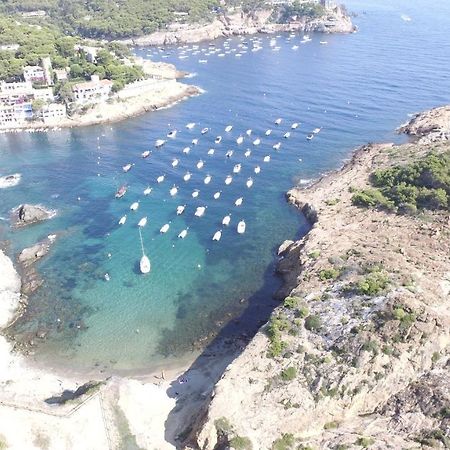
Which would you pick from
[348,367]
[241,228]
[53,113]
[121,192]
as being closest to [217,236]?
[241,228]

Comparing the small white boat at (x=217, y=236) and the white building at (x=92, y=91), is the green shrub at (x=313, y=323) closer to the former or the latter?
the small white boat at (x=217, y=236)

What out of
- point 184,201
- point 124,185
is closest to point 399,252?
point 184,201

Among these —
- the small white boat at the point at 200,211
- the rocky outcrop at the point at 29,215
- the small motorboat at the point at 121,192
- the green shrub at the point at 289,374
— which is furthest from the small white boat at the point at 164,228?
the green shrub at the point at 289,374

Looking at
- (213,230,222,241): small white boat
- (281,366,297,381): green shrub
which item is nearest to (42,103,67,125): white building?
(213,230,222,241): small white boat

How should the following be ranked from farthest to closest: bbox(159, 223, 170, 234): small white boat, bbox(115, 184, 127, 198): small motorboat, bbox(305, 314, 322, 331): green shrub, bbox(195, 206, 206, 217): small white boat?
bbox(115, 184, 127, 198): small motorboat, bbox(195, 206, 206, 217): small white boat, bbox(159, 223, 170, 234): small white boat, bbox(305, 314, 322, 331): green shrub

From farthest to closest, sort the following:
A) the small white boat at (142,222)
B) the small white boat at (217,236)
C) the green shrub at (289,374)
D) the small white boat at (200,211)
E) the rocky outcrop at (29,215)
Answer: the small white boat at (200,211) → the rocky outcrop at (29,215) → the small white boat at (142,222) → the small white boat at (217,236) → the green shrub at (289,374)

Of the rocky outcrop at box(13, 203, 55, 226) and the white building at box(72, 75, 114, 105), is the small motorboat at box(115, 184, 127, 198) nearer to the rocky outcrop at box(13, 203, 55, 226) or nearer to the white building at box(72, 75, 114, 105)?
the rocky outcrop at box(13, 203, 55, 226)
